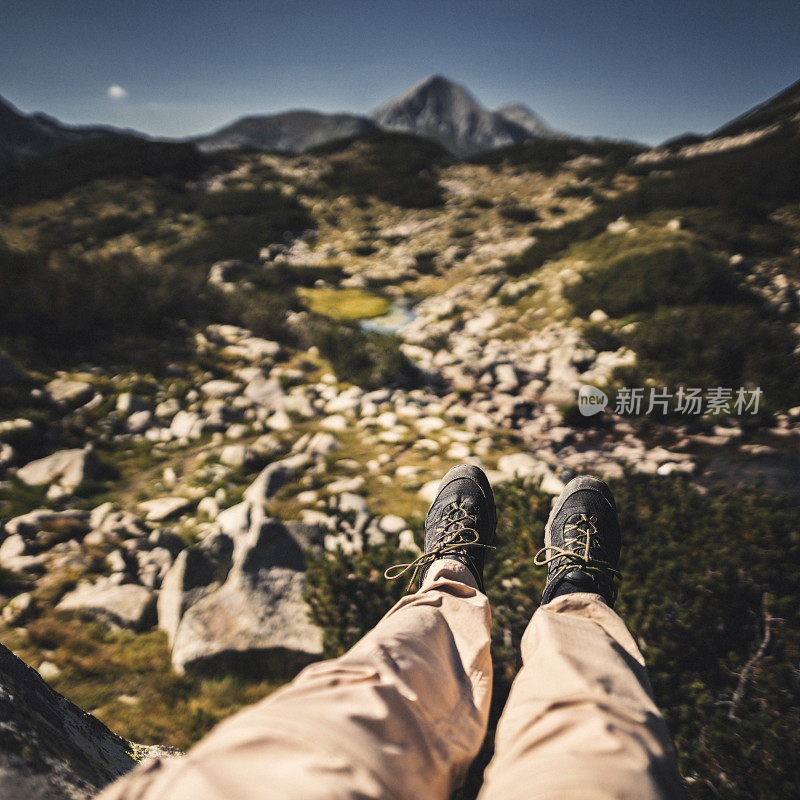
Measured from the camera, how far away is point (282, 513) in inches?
127

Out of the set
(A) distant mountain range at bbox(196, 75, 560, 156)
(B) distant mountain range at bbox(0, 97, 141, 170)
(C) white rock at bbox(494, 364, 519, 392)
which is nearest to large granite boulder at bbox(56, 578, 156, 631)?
(C) white rock at bbox(494, 364, 519, 392)

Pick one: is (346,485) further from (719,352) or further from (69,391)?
(719,352)

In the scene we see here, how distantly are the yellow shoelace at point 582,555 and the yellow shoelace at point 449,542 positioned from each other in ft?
1.21

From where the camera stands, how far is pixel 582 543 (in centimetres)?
226

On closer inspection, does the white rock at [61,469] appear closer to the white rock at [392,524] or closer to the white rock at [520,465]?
the white rock at [392,524]

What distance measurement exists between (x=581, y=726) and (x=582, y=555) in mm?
989

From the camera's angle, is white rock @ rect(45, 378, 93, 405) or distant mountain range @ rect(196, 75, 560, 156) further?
distant mountain range @ rect(196, 75, 560, 156)

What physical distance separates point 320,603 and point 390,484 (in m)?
1.40

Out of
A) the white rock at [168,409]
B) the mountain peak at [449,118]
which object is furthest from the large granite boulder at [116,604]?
the mountain peak at [449,118]

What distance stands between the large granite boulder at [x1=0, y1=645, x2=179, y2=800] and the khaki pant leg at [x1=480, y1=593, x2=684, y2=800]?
1.14 metres

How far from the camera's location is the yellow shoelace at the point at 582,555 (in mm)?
2129

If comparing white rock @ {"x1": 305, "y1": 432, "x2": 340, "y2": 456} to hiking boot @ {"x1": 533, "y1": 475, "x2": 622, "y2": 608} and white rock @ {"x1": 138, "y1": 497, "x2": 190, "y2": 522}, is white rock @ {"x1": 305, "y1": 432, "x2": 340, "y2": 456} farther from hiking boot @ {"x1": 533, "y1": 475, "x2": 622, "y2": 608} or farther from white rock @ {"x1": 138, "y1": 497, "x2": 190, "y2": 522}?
hiking boot @ {"x1": 533, "y1": 475, "x2": 622, "y2": 608}

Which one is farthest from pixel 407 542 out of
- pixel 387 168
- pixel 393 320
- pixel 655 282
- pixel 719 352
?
pixel 387 168

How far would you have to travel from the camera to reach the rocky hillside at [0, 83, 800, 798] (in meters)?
2.11
